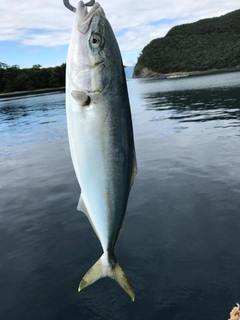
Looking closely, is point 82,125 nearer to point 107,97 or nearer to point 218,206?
point 107,97

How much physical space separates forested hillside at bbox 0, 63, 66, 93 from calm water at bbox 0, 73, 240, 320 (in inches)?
6189

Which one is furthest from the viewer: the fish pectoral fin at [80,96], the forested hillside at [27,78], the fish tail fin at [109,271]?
the forested hillside at [27,78]

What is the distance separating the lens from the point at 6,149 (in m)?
28.0

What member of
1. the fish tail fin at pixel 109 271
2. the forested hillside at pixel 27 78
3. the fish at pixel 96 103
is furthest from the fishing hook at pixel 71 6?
the forested hillside at pixel 27 78

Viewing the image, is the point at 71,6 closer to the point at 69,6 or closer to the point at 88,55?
the point at 69,6

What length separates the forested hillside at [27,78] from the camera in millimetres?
166625

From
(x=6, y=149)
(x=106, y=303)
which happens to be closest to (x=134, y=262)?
(x=106, y=303)

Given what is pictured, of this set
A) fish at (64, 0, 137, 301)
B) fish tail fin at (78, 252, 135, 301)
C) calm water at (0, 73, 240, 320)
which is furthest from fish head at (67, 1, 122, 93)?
calm water at (0, 73, 240, 320)

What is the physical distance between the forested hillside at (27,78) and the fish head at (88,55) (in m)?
170

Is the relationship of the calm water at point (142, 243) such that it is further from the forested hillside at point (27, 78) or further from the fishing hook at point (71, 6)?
the forested hillside at point (27, 78)

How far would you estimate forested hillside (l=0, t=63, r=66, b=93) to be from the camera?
16662 cm

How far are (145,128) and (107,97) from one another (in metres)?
27.6

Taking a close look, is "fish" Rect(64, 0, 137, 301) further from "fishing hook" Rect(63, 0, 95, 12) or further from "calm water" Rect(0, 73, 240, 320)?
"calm water" Rect(0, 73, 240, 320)

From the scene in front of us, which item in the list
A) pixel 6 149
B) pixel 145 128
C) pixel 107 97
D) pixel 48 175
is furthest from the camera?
pixel 145 128
